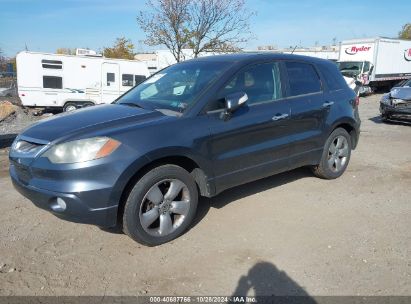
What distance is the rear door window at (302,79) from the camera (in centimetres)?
494

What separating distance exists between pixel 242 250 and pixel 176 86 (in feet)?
6.46

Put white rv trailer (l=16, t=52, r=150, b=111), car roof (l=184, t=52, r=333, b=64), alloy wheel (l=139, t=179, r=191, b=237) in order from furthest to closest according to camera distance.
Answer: white rv trailer (l=16, t=52, r=150, b=111)
car roof (l=184, t=52, r=333, b=64)
alloy wheel (l=139, t=179, r=191, b=237)

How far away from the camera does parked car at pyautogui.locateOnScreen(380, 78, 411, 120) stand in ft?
36.6

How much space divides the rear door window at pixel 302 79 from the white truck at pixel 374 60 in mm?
19562

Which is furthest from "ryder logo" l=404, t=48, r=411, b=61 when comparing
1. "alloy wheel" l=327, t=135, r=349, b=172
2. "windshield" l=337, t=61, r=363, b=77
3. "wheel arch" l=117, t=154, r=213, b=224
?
"wheel arch" l=117, t=154, r=213, b=224

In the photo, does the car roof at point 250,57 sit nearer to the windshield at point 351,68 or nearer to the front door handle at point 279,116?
the front door handle at point 279,116

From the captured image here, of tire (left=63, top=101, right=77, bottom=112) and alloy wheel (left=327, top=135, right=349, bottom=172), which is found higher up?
alloy wheel (left=327, top=135, right=349, bottom=172)

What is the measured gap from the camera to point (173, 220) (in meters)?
3.96

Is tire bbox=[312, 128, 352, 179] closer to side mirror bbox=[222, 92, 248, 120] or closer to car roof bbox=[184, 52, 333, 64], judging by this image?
car roof bbox=[184, 52, 333, 64]

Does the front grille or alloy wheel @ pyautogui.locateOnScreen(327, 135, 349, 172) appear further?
alloy wheel @ pyautogui.locateOnScreen(327, 135, 349, 172)

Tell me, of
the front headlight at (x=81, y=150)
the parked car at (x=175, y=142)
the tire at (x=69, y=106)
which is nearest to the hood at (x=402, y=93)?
the parked car at (x=175, y=142)

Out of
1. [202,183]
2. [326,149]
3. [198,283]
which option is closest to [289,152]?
[326,149]

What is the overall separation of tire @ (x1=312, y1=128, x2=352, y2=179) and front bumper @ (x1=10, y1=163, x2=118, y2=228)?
10.6 ft

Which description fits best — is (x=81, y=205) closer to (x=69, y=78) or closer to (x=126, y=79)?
(x=69, y=78)
